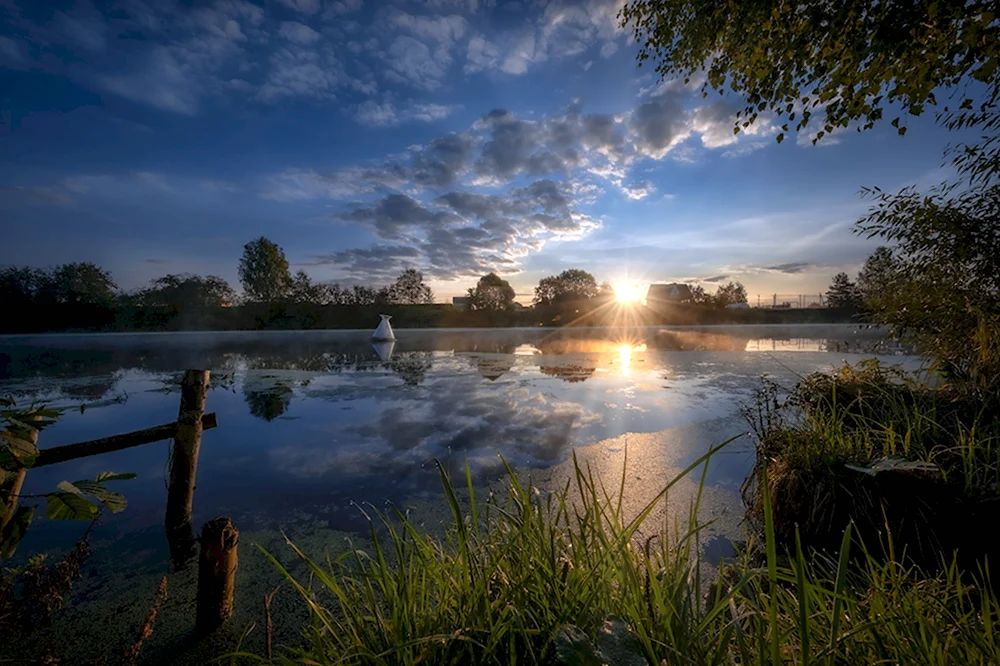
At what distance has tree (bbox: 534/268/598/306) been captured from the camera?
151 ft

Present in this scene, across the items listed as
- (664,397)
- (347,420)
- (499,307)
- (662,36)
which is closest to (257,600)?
(347,420)

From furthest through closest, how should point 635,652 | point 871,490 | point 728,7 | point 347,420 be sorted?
point 347,420
point 728,7
point 871,490
point 635,652

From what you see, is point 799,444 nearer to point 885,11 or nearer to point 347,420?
point 885,11

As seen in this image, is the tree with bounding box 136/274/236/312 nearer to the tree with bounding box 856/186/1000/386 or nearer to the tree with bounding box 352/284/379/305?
the tree with bounding box 352/284/379/305

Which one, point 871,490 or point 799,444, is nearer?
point 871,490

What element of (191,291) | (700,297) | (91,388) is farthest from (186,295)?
(700,297)

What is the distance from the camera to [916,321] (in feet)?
15.7

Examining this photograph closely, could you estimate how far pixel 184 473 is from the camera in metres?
2.77

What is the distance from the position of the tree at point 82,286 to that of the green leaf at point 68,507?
38375mm

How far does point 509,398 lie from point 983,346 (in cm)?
554

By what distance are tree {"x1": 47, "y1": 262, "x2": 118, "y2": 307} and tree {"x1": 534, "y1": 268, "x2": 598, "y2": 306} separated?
37142mm

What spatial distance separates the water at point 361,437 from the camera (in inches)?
→ 119

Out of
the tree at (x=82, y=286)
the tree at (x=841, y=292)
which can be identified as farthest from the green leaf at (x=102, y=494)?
the tree at (x=841, y=292)

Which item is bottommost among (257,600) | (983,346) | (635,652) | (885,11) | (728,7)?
(257,600)
